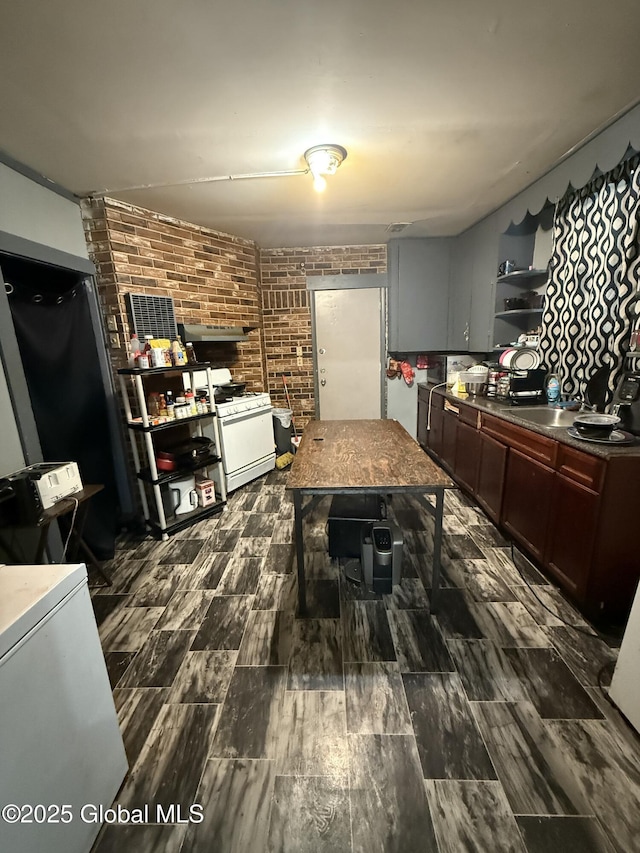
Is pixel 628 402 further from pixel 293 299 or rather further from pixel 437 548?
pixel 293 299

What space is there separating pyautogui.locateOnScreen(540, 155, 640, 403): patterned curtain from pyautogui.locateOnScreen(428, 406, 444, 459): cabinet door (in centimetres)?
123

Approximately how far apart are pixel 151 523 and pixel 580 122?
146 inches

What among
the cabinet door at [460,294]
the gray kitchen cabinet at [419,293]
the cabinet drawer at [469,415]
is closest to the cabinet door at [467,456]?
the cabinet drawer at [469,415]

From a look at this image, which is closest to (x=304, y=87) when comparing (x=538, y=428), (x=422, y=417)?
(x=538, y=428)

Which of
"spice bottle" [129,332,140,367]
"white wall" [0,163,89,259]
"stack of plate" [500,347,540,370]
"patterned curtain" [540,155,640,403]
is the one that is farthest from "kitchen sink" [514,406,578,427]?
"white wall" [0,163,89,259]

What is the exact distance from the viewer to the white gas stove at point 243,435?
318 centimetres

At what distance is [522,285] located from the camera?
312 cm

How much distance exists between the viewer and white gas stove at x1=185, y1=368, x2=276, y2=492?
10.4ft

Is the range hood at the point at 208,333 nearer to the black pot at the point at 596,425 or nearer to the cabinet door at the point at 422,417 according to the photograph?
the cabinet door at the point at 422,417

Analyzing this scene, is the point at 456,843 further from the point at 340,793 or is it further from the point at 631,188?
the point at 631,188

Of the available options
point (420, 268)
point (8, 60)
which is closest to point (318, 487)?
point (8, 60)

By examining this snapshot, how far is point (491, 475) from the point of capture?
2521 mm

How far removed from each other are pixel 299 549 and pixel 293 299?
321cm

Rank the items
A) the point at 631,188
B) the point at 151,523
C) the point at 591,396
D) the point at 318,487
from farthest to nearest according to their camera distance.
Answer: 1. the point at 151,523
2. the point at 591,396
3. the point at 631,188
4. the point at 318,487
